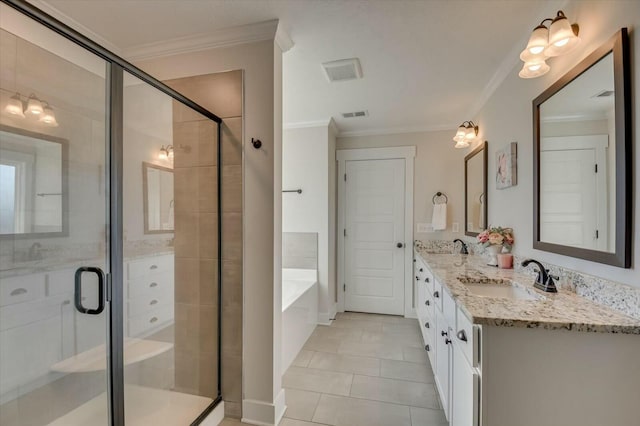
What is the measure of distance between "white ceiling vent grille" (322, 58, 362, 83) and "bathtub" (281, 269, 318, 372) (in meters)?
1.99

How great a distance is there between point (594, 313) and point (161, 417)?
2.19m

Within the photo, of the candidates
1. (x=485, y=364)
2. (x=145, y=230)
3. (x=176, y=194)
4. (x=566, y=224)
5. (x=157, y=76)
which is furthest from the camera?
(x=157, y=76)

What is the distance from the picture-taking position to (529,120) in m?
1.85

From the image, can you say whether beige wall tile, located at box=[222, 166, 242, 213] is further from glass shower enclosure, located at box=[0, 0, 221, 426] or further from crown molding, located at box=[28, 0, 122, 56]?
crown molding, located at box=[28, 0, 122, 56]

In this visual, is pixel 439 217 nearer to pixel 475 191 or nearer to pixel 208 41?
pixel 475 191

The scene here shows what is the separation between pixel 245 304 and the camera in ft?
5.93

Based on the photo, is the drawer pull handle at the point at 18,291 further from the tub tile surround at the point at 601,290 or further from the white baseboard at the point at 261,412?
the tub tile surround at the point at 601,290

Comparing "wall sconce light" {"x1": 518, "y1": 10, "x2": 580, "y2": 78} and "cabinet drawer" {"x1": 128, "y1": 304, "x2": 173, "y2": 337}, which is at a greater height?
"wall sconce light" {"x1": 518, "y1": 10, "x2": 580, "y2": 78}

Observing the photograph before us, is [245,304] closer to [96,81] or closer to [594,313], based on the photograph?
[96,81]

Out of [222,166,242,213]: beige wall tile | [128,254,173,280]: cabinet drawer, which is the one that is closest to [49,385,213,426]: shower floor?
[128,254,173,280]: cabinet drawer

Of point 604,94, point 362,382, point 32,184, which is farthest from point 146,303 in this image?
point 604,94

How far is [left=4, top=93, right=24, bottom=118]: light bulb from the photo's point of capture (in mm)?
1183

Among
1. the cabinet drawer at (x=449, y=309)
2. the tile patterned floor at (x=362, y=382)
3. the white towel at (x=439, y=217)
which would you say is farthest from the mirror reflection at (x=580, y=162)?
the white towel at (x=439, y=217)

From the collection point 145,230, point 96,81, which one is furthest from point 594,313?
point 96,81
